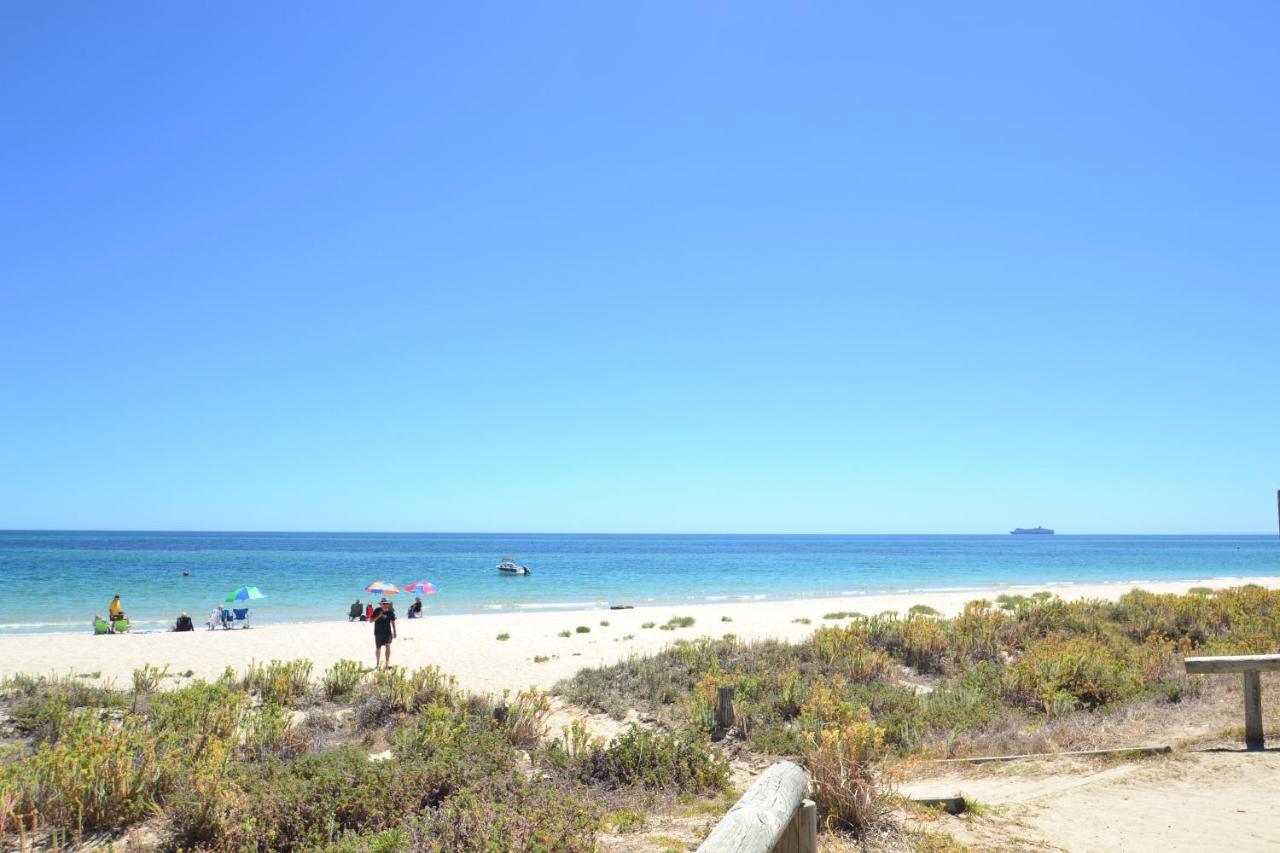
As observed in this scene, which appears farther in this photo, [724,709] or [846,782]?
[724,709]

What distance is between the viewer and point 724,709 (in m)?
10.3

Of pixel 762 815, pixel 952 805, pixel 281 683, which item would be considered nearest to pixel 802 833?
pixel 762 815

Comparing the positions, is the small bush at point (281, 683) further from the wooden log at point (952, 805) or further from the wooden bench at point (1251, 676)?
the wooden bench at point (1251, 676)

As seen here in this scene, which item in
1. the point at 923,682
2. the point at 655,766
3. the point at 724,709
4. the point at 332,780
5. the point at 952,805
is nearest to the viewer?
the point at 952,805

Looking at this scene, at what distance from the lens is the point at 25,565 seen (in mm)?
65562

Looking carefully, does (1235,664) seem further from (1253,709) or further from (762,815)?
(762,815)

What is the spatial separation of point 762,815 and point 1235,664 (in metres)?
7.66

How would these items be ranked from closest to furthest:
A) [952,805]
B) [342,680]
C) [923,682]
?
[952,805] < [342,680] < [923,682]

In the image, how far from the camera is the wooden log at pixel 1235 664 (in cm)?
813

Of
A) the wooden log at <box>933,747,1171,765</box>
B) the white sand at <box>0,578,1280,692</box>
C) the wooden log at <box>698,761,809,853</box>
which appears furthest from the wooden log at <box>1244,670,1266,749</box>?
the white sand at <box>0,578,1280,692</box>

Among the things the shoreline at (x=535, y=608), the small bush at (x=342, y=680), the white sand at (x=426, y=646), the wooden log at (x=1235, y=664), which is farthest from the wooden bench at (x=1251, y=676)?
the shoreline at (x=535, y=608)

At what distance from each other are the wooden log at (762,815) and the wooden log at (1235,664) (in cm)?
681

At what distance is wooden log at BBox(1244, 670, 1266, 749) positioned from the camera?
8.05m

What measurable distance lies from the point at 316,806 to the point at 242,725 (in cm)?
395
